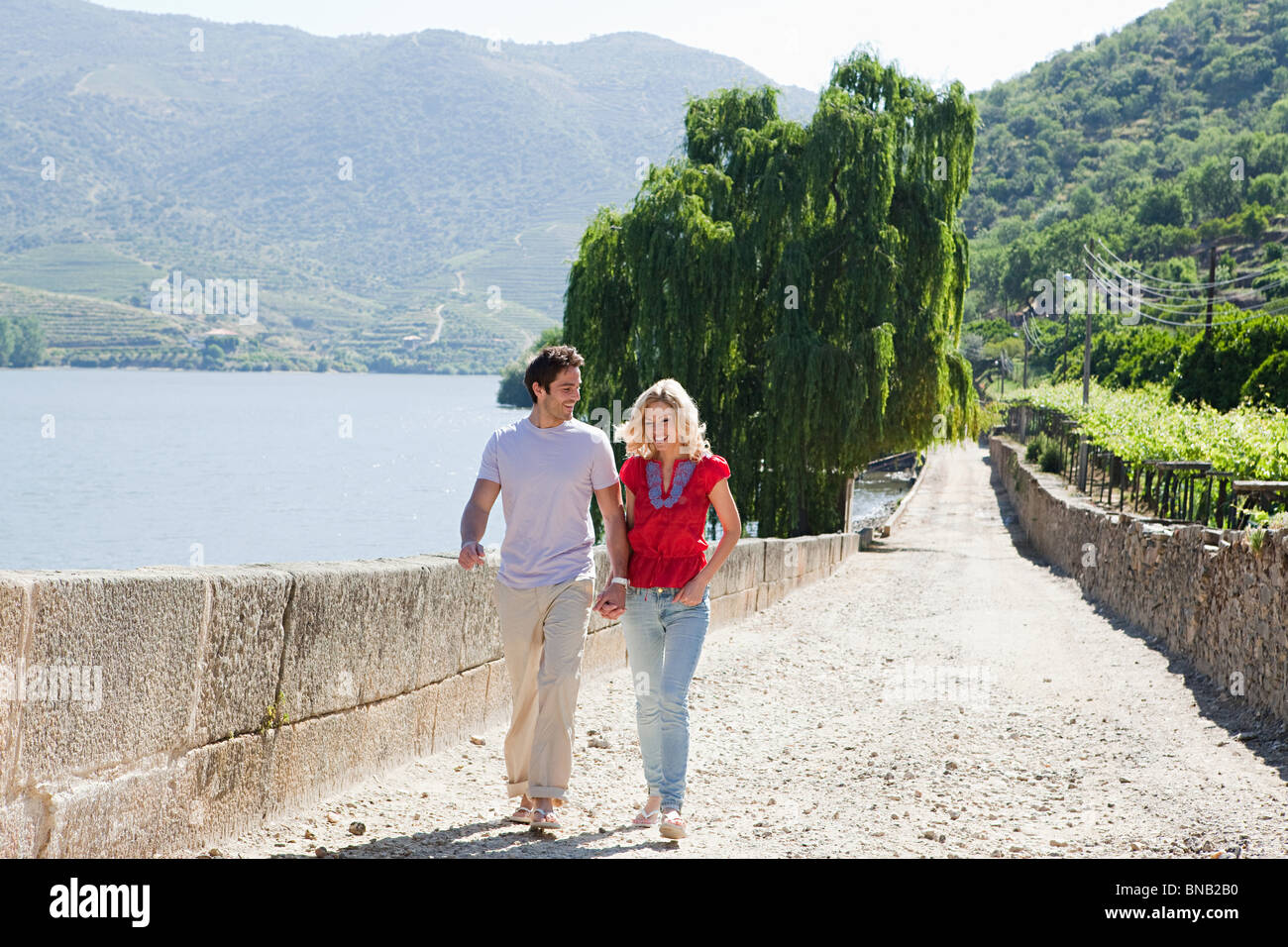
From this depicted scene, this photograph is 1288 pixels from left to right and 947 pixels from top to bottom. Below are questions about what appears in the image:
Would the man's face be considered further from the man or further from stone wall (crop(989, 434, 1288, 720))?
stone wall (crop(989, 434, 1288, 720))

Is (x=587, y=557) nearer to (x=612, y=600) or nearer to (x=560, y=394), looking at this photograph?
(x=612, y=600)

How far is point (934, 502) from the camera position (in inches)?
1838

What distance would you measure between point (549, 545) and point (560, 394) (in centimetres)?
57

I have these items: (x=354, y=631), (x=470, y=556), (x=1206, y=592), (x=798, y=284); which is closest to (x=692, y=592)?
(x=470, y=556)

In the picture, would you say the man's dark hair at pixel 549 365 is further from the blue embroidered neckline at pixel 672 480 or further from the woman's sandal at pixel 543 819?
the woman's sandal at pixel 543 819

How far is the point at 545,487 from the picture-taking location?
15.7ft

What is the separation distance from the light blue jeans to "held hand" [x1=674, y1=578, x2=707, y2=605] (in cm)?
6

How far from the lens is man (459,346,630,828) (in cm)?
479

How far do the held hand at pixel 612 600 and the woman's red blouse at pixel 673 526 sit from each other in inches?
4.5

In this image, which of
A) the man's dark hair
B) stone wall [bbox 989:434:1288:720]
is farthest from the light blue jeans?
stone wall [bbox 989:434:1288:720]

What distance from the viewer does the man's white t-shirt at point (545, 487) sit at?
479 centimetres

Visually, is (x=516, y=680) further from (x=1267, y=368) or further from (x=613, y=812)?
(x=1267, y=368)

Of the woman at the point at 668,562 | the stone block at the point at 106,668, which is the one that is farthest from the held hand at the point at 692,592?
the stone block at the point at 106,668

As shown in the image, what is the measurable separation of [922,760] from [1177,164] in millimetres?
178082
